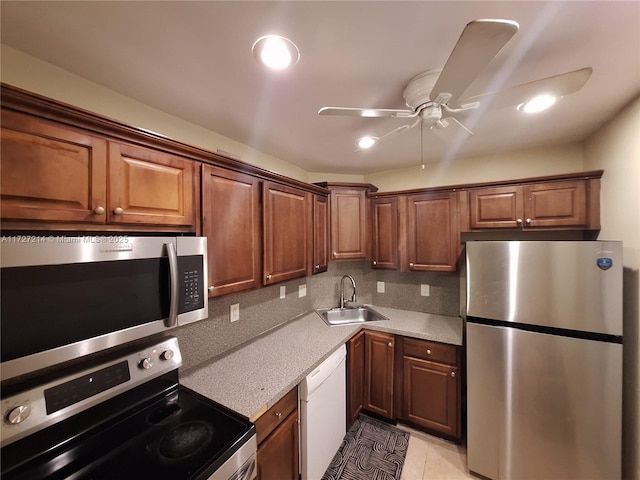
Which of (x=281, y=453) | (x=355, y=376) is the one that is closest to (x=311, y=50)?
(x=281, y=453)

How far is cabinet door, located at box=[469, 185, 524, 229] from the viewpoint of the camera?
1.95 metres

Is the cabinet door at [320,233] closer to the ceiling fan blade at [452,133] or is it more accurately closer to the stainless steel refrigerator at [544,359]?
the ceiling fan blade at [452,133]

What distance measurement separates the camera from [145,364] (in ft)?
3.81

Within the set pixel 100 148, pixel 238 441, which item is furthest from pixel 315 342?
pixel 100 148

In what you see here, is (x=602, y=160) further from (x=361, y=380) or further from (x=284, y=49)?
(x=361, y=380)

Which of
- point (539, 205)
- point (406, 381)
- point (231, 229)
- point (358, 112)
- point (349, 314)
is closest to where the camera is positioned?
point (358, 112)

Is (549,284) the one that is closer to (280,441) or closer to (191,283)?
(280,441)

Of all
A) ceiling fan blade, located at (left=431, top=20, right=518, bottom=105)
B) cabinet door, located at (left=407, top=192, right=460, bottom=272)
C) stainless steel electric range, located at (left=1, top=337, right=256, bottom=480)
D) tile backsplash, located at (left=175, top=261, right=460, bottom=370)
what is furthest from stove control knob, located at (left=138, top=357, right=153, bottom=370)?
cabinet door, located at (left=407, top=192, right=460, bottom=272)

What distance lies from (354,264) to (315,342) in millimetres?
1221

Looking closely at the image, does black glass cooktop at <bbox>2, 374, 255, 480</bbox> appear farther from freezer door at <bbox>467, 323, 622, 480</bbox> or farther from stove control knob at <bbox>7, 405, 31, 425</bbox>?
freezer door at <bbox>467, 323, 622, 480</bbox>

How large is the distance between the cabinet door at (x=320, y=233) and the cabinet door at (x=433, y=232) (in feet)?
2.66

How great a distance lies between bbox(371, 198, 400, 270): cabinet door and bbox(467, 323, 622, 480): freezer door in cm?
93

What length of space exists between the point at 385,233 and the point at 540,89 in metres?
1.64

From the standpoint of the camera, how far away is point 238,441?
0.96 metres
